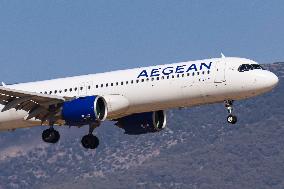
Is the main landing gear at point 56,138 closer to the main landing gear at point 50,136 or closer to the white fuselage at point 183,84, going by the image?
the main landing gear at point 50,136

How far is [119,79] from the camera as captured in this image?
7344cm

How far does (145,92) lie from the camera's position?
236ft

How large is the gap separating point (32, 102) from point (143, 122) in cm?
1044

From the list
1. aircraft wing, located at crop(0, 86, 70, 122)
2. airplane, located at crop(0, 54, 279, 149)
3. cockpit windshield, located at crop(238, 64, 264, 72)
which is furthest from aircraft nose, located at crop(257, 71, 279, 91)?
aircraft wing, located at crop(0, 86, 70, 122)

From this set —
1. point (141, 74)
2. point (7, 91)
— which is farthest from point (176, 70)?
point (7, 91)

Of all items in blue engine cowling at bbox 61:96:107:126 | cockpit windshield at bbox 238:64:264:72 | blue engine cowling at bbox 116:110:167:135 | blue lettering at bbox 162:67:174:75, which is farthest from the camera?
blue engine cowling at bbox 116:110:167:135

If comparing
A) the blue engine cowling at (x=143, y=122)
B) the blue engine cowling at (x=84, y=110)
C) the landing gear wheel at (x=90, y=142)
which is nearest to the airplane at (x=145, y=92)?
the blue engine cowling at (x=84, y=110)

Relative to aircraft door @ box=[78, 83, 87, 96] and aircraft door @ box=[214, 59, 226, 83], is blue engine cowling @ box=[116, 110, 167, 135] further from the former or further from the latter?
aircraft door @ box=[214, 59, 226, 83]

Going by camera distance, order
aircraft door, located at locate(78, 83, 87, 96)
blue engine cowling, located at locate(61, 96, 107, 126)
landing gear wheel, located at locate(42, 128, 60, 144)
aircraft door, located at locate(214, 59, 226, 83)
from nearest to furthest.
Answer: blue engine cowling, located at locate(61, 96, 107, 126) < aircraft door, located at locate(214, 59, 226, 83) < aircraft door, located at locate(78, 83, 87, 96) < landing gear wheel, located at locate(42, 128, 60, 144)

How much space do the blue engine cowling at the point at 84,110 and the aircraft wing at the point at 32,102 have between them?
1203mm

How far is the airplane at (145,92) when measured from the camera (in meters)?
70.8

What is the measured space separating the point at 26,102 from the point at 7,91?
2645mm

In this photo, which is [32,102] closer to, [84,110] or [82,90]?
[82,90]

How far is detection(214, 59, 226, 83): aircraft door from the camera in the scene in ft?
233
